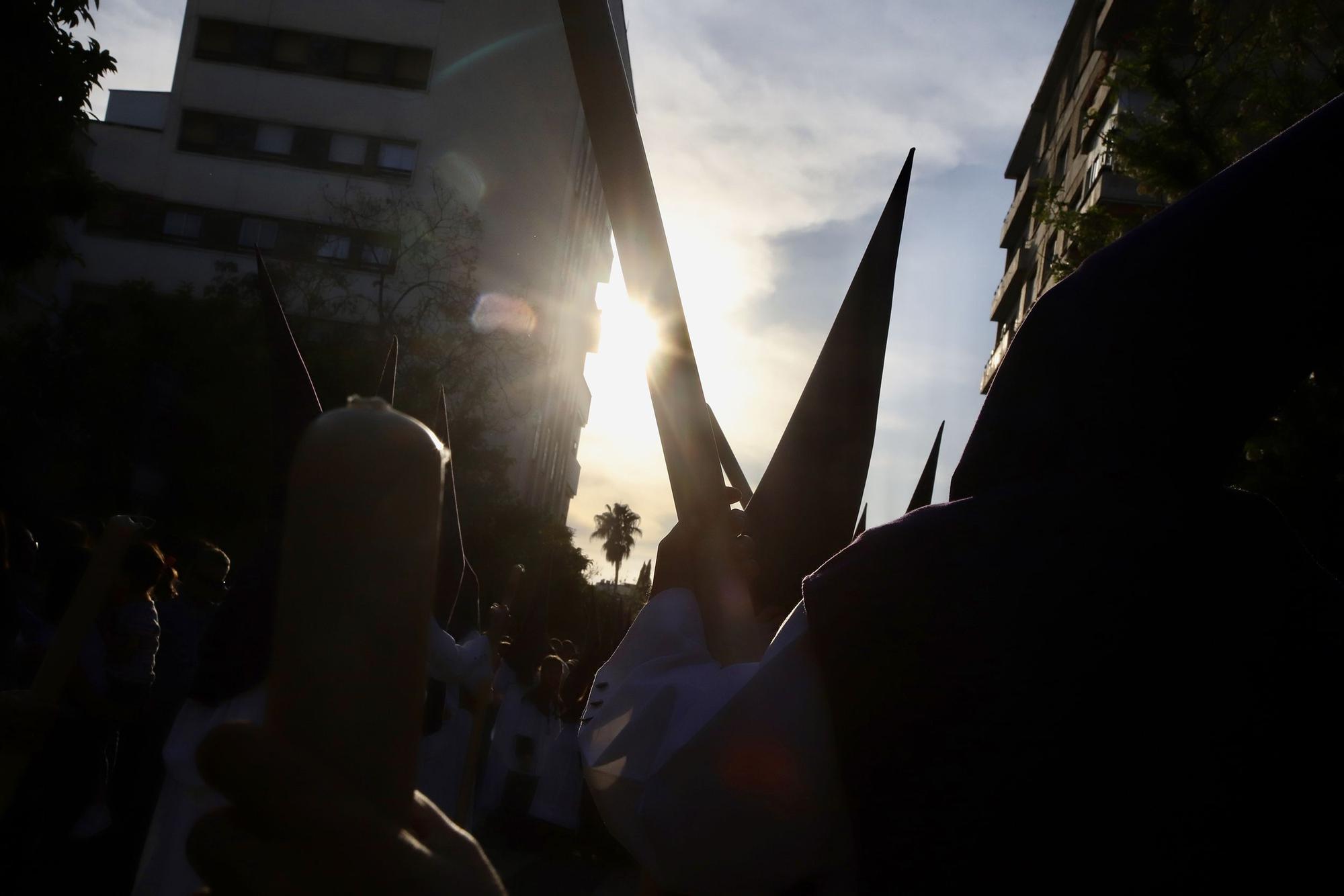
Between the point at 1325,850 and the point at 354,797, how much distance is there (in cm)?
92

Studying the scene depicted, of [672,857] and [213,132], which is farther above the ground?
[213,132]

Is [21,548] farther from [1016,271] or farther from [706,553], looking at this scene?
[1016,271]

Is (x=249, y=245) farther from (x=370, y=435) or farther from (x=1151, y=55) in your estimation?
(x=370, y=435)

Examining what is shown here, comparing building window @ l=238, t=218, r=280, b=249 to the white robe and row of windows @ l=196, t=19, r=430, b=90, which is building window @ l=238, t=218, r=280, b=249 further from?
the white robe

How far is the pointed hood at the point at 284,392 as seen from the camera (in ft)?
10.1

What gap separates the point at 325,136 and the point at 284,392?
3765 cm

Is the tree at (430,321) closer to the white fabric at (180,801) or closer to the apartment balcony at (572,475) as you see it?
the white fabric at (180,801)

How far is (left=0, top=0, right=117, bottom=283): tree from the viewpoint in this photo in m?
9.57

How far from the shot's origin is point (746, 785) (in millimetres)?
1190

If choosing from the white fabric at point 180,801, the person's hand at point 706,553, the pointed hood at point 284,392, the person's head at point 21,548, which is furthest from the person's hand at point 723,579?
the person's head at point 21,548

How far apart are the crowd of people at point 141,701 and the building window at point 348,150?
3381cm

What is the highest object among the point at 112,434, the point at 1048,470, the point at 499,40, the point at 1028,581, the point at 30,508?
the point at 499,40

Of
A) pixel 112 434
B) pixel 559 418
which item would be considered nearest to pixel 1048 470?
pixel 112 434

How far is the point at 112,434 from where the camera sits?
2153cm
